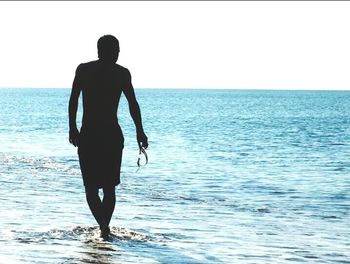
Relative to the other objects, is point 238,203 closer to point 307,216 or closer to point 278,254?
point 307,216

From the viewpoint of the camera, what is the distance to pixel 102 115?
7.45 m

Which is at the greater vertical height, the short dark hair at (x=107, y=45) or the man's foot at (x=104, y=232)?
the short dark hair at (x=107, y=45)

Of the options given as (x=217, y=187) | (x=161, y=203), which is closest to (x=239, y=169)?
(x=217, y=187)

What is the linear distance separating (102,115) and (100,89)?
0.26 metres

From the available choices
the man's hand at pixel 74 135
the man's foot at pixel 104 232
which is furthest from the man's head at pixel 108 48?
the man's foot at pixel 104 232

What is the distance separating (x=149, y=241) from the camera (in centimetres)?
770

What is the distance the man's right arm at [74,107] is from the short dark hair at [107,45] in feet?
0.89

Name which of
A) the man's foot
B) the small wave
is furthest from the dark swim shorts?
the small wave

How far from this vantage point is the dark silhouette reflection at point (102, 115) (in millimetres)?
7426

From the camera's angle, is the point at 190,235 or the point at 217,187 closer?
the point at 190,235

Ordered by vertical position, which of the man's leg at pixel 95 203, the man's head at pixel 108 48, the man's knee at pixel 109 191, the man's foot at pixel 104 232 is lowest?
the man's foot at pixel 104 232

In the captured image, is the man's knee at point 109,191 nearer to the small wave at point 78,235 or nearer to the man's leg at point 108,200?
the man's leg at point 108,200

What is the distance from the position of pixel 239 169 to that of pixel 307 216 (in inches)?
334

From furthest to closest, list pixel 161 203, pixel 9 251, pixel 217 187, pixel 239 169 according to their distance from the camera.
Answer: pixel 239 169, pixel 217 187, pixel 161 203, pixel 9 251
